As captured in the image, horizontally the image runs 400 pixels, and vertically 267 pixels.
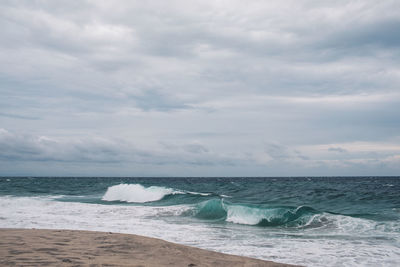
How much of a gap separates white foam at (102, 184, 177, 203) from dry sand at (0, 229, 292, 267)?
19069mm

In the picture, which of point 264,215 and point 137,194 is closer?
point 264,215

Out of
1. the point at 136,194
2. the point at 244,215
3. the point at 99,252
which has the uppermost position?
the point at 99,252

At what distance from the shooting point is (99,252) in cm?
696

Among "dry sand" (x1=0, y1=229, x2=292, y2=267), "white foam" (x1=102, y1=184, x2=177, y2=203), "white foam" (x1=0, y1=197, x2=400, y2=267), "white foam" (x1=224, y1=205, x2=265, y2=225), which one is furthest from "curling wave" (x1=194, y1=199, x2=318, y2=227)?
"white foam" (x1=102, y1=184, x2=177, y2=203)

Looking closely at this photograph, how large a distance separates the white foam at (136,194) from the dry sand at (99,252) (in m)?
19.1

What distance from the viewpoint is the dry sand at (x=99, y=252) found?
6031 mm

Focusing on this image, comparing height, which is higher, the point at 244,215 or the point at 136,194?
the point at 244,215

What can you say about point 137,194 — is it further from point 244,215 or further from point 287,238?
point 287,238

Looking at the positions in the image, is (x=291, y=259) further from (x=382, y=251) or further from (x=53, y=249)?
(x=53, y=249)

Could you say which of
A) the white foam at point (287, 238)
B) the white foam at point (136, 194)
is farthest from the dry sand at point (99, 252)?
the white foam at point (136, 194)

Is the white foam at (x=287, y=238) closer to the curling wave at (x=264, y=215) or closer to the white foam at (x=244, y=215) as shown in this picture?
the curling wave at (x=264, y=215)

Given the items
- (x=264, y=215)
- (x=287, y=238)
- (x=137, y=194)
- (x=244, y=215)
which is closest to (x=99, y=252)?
(x=287, y=238)

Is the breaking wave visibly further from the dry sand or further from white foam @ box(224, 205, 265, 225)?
the dry sand

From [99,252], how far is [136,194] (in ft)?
76.3
